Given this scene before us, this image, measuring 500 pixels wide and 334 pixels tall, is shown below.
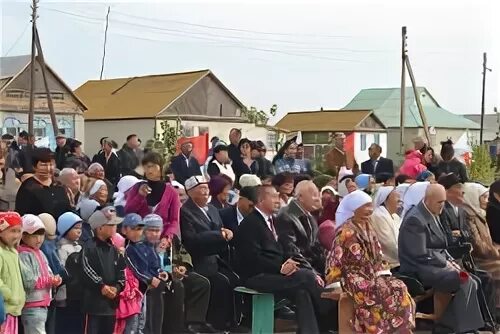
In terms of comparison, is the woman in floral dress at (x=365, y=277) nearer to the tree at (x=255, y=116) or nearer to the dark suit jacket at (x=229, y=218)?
the dark suit jacket at (x=229, y=218)

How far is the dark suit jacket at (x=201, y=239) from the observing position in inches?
244

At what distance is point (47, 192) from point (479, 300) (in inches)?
161

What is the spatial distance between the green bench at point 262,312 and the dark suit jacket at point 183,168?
3441mm

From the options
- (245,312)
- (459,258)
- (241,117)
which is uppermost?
(241,117)

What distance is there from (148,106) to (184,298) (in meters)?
15.3

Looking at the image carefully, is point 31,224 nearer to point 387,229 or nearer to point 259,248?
point 259,248

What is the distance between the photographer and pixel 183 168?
9297 millimetres

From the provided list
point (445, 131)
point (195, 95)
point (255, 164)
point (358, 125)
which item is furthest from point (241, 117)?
point (445, 131)

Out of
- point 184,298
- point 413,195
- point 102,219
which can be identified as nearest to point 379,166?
point 413,195

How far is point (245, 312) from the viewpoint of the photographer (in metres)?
6.29

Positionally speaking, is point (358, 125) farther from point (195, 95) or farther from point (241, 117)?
point (195, 95)

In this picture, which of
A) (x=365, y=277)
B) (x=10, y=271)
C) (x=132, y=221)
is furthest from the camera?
(x=132, y=221)

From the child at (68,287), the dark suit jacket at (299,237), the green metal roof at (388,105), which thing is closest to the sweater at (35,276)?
the child at (68,287)

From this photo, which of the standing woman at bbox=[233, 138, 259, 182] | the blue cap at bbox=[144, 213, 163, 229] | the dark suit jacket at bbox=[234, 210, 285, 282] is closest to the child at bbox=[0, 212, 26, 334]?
the blue cap at bbox=[144, 213, 163, 229]
